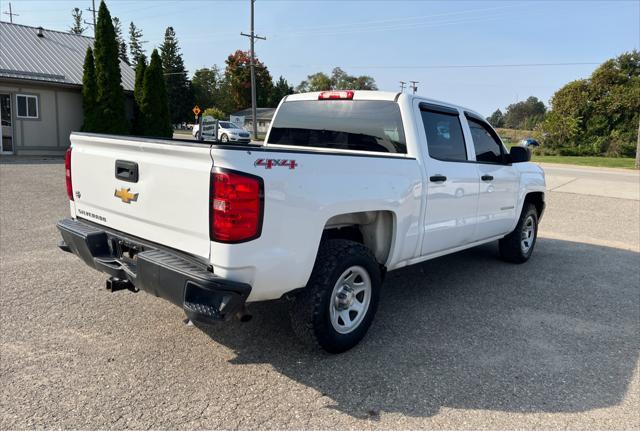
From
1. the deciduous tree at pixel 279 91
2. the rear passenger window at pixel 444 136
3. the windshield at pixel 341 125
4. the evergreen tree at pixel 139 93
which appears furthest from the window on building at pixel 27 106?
the deciduous tree at pixel 279 91

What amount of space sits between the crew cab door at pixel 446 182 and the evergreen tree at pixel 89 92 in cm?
1876

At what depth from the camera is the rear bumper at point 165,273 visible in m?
2.92

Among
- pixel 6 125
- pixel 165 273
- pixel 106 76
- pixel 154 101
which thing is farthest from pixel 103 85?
pixel 165 273

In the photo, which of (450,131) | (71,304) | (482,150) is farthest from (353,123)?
(71,304)

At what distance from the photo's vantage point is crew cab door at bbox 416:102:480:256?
4.50 m

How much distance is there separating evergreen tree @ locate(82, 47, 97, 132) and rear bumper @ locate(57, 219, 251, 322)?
18609 mm

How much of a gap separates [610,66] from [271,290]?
148 feet

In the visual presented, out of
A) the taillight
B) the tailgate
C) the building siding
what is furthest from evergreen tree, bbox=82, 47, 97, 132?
the tailgate

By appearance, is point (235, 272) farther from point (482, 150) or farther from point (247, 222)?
point (482, 150)

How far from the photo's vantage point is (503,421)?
3025mm

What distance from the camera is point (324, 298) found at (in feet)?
11.3

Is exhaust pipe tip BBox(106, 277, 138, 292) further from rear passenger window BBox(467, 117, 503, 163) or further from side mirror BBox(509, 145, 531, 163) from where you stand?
side mirror BBox(509, 145, 531, 163)

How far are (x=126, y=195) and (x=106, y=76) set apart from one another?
19.2 m

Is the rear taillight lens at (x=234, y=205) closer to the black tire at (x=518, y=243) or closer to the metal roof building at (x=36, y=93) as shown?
the black tire at (x=518, y=243)
